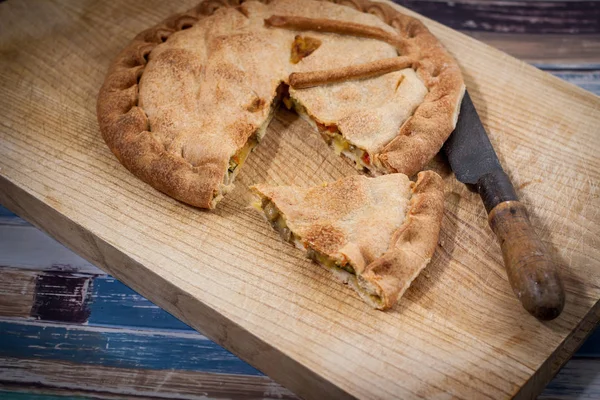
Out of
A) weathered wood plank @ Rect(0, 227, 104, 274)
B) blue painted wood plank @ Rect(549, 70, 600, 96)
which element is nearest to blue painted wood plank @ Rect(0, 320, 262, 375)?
weathered wood plank @ Rect(0, 227, 104, 274)

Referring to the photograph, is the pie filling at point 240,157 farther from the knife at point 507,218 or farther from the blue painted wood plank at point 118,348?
the knife at point 507,218

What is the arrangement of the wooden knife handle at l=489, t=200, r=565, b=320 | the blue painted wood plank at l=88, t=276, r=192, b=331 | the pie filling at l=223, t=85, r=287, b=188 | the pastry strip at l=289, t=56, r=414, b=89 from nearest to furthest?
the wooden knife handle at l=489, t=200, r=565, b=320 < the blue painted wood plank at l=88, t=276, r=192, b=331 < the pie filling at l=223, t=85, r=287, b=188 < the pastry strip at l=289, t=56, r=414, b=89

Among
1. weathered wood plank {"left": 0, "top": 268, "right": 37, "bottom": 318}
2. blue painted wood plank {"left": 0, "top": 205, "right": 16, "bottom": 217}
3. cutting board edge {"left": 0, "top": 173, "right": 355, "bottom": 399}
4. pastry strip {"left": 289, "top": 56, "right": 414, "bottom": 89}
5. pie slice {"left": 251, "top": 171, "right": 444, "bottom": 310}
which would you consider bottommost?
weathered wood plank {"left": 0, "top": 268, "right": 37, "bottom": 318}

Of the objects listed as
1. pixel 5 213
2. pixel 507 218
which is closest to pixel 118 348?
pixel 5 213

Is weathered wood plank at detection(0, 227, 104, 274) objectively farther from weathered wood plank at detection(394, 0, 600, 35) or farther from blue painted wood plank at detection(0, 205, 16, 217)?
weathered wood plank at detection(394, 0, 600, 35)

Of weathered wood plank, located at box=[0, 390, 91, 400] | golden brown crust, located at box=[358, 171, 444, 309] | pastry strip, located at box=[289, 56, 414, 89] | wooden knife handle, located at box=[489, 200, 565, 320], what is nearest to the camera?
wooden knife handle, located at box=[489, 200, 565, 320]

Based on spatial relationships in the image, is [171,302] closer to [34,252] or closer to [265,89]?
[34,252]

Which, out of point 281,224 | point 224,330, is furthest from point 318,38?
point 224,330
